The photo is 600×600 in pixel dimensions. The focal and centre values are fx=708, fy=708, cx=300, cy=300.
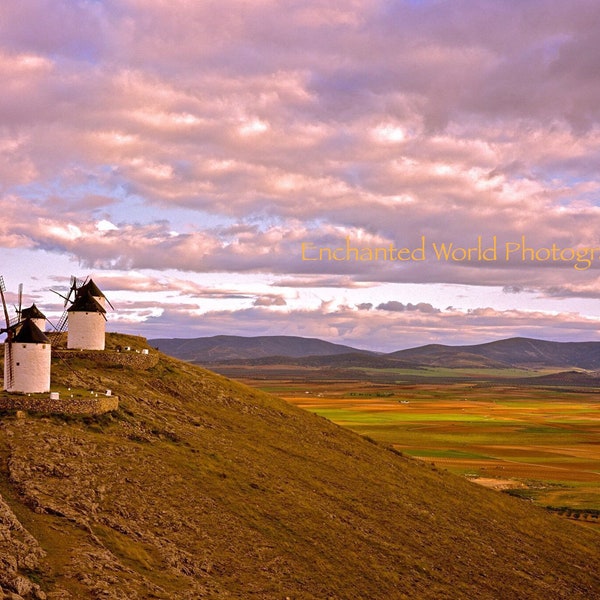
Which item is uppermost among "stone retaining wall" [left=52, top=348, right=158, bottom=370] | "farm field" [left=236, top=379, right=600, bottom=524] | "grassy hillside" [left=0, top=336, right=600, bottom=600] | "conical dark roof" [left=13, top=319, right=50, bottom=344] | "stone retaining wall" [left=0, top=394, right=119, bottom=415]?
"conical dark roof" [left=13, top=319, right=50, bottom=344]

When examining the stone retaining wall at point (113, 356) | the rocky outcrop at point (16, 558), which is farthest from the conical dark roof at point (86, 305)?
the rocky outcrop at point (16, 558)

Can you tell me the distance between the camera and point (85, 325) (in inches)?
2500

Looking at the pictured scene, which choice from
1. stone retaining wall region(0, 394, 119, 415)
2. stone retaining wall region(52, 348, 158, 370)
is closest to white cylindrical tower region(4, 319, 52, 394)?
stone retaining wall region(0, 394, 119, 415)

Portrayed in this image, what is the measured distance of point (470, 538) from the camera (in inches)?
2044

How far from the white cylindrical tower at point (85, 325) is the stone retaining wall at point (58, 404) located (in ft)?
58.7

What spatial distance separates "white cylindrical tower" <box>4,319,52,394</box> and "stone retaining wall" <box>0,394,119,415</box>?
2928mm

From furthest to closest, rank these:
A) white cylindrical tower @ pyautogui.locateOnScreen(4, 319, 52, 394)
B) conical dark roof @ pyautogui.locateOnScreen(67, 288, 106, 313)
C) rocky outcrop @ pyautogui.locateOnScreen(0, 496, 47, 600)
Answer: conical dark roof @ pyautogui.locateOnScreen(67, 288, 106, 313)
white cylindrical tower @ pyautogui.locateOnScreen(4, 319, 52, 394)
rocky outcrop @ pyautogui.locateOnScreen(0, 496, 47, 600)

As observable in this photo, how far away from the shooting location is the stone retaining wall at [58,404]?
43.0 m

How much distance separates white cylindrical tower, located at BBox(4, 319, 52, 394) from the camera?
4647cm

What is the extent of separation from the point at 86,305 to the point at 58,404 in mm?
21717

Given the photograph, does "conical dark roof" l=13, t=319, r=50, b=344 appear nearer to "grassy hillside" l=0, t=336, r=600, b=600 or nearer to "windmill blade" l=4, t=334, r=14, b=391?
"windmill blade" l=4, t=334, r=14, b=391

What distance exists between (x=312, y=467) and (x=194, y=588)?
2603cm

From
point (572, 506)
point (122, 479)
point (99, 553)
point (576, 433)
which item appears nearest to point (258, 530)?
point (122, 479)

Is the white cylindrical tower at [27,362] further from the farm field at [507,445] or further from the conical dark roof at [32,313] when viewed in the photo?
the farm field at [507,445]
